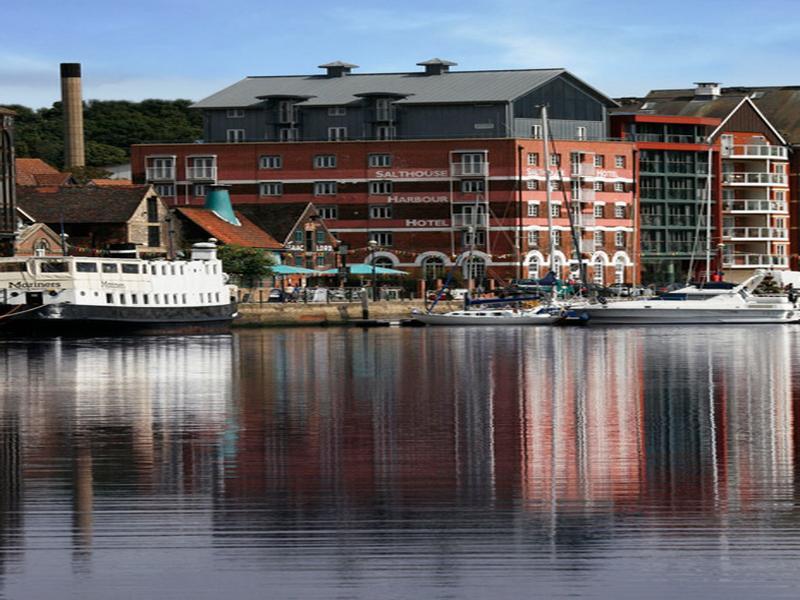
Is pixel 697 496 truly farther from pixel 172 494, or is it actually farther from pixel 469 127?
pixel 469 127

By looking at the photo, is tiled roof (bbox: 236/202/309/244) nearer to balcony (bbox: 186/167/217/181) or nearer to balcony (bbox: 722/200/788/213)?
balcony (bbox: 186/167/217/181)

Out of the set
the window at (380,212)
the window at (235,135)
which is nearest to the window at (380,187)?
the window at (380,212)

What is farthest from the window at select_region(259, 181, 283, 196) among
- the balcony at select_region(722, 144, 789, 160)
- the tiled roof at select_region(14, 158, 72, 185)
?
the balcony at select_region(722, 144, 789, 160)

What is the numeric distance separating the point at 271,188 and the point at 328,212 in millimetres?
4915

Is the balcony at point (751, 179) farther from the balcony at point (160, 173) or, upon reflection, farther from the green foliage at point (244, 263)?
the green foliage at point (244, 263)

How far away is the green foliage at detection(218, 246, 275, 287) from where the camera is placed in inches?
4370

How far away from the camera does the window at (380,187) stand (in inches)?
5310

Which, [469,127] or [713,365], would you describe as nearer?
[713,365]

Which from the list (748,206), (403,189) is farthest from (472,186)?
(748,206)

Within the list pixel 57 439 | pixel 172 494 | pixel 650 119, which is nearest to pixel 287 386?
pixel 57 439

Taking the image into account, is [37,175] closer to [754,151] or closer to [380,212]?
[380,212]

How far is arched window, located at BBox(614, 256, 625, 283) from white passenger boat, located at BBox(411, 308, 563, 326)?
44813 mm

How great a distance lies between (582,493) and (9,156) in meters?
79.5

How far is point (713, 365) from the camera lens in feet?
182
